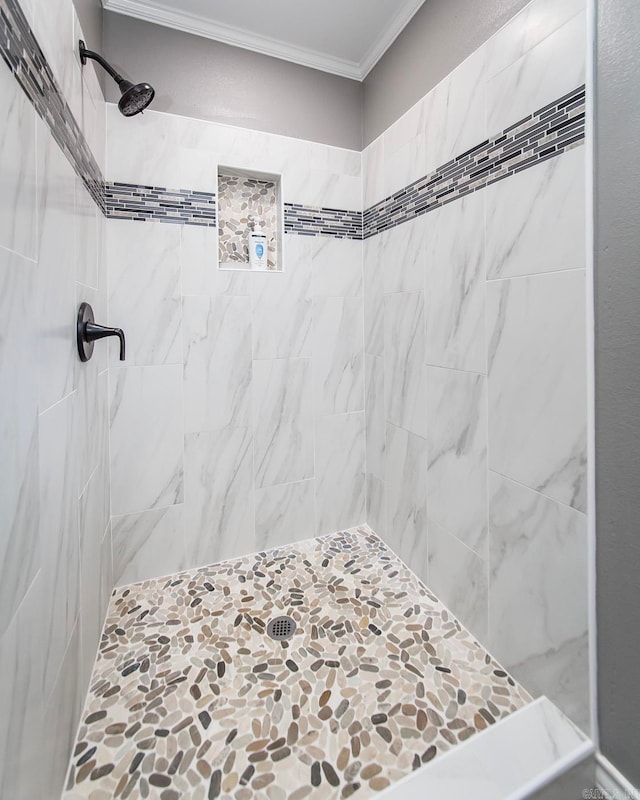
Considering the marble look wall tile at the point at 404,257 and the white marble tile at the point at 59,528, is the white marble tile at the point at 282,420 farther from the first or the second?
the white marble tile at the point at 59,528

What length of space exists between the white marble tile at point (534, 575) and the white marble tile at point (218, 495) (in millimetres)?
1064

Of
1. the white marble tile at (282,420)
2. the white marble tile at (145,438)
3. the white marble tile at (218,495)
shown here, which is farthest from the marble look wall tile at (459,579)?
the white marble tile at (145,438)

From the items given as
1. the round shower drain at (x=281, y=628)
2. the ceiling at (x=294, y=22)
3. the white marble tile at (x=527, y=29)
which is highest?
the ceiling at (x=294, y=22)

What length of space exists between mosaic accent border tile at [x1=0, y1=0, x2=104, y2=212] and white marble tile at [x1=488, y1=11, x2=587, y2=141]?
1.18m

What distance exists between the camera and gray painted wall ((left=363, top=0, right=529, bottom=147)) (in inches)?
48.0

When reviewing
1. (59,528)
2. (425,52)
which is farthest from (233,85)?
A: (59,528)

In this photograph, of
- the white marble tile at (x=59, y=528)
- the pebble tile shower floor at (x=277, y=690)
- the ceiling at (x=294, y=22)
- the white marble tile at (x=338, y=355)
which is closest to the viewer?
the white marble tile at (x=59, y=528)

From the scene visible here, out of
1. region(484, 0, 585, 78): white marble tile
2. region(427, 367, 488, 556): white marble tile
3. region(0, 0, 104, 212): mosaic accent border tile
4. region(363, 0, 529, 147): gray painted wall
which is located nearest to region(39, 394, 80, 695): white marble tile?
region(0, 0, 104, 212): mosaic accent border tile

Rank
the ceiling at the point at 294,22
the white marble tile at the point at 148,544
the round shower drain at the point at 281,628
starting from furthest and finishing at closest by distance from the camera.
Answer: the white marble tile at the point at 148,544 → the ceiling at the point at 294,22 → the round shower drain at the point at 281,628

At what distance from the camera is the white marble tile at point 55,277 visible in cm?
83

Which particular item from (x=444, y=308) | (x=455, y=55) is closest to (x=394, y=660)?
(x=444, y=308)

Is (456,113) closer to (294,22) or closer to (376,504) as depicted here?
(294,22)

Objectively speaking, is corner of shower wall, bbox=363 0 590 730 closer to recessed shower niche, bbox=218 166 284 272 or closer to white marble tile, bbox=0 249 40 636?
recessed shower niche, bbox=218 166 284 272

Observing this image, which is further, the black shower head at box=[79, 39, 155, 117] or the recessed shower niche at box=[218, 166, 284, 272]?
the recessed shower niche at box=[218, 166, 284, 272]
